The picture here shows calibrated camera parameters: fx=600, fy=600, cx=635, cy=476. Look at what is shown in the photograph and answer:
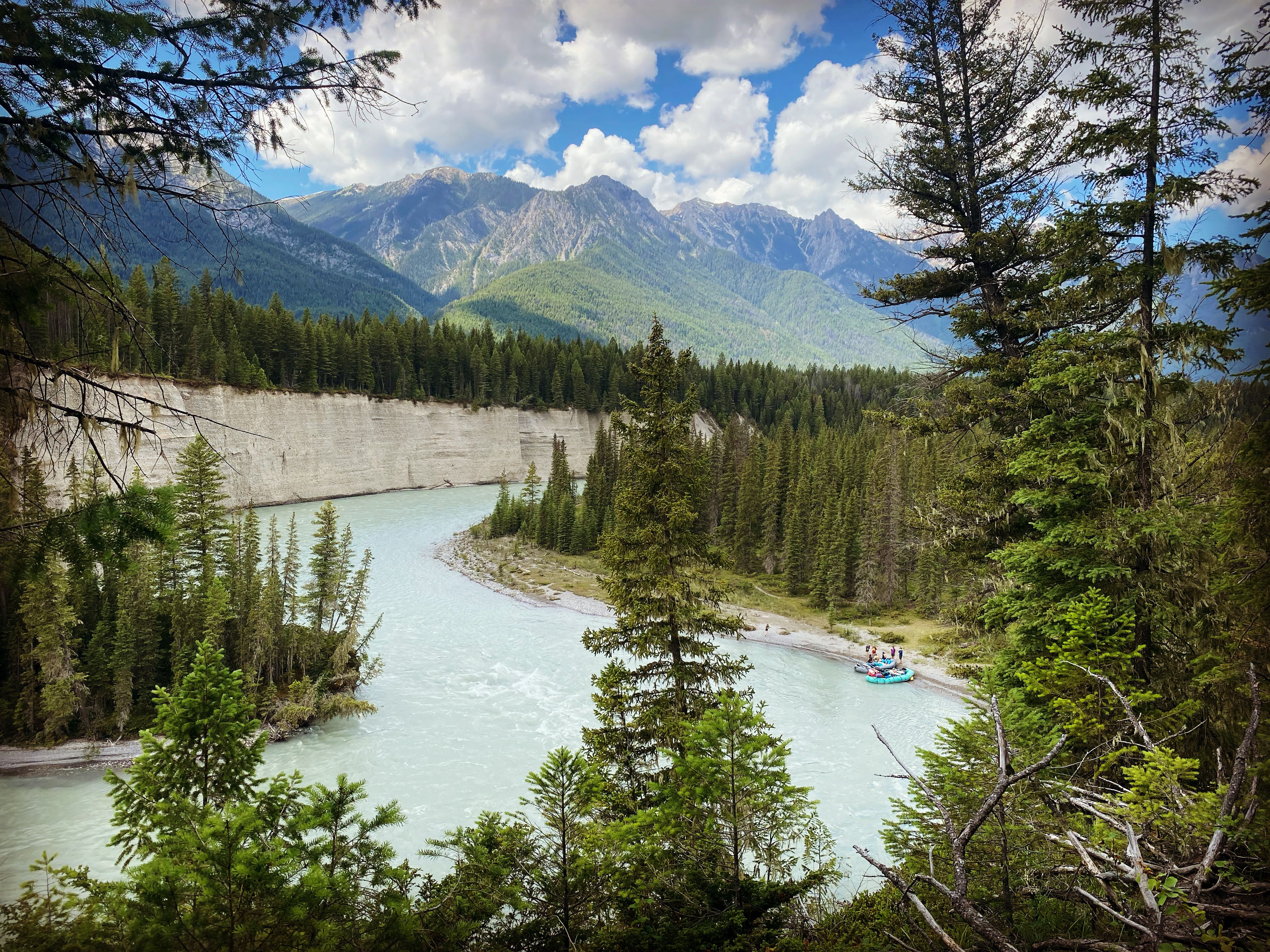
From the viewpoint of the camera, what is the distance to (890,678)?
2558cm

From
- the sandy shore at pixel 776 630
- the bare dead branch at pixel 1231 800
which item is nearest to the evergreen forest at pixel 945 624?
the bare dead branch at pixel 1231 800

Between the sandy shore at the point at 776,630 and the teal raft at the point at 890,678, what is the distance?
0.52 m

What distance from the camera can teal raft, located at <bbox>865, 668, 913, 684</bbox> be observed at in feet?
83.7

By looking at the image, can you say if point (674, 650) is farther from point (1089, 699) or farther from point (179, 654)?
point (179, 654)

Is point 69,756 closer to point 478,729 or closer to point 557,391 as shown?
point 478,729

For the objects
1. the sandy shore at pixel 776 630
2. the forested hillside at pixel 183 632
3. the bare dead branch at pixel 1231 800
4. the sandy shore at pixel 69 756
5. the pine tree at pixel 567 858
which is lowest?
the sandy shore at pixel 776 630

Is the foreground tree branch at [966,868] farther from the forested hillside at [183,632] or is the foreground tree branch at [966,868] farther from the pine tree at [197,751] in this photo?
the forested hillside at [183,632]

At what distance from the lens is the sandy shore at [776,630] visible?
86.7 feet

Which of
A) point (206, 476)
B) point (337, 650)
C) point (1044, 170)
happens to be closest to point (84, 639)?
point (206, 476)

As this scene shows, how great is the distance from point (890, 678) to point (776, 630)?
7.44 metres

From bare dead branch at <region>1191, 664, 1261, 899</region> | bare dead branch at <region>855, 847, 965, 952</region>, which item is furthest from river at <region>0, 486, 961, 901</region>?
bare dead branch at <region>1191, 664, 1261, 899</region>

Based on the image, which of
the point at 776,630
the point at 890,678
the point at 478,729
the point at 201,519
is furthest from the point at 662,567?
the point at 776,630

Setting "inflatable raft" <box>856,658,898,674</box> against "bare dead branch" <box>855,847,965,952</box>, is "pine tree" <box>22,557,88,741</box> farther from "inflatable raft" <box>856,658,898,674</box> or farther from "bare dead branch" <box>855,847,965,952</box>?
"inflatable raft" <box>856,658,898,674</box>

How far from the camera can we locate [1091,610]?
6.52 m
